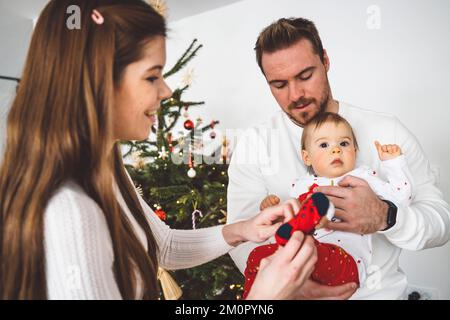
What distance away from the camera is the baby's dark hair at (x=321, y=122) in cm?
112

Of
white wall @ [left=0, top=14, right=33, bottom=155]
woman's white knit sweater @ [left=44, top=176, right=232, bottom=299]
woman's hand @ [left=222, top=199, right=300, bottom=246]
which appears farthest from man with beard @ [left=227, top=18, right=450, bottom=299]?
A: white wall @ [left=0, top=14, right=33, bottom=155]

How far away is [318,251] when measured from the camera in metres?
1.07

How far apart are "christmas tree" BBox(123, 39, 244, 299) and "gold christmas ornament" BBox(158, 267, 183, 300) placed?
12 centimetres

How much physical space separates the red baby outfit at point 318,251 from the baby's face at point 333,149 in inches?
2.6

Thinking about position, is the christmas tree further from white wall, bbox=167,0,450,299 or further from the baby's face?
the baby's face

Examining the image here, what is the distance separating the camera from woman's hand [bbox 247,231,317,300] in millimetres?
861

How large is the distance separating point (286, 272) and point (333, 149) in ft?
1.26

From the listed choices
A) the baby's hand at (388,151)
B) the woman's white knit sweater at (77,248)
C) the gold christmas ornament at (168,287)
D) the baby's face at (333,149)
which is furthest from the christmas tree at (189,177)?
the woman's white knit sweater at (77,248)

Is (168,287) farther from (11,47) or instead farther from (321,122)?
(11,47)

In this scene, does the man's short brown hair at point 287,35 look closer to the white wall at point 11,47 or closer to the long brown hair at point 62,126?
the long brown hair at point 62,126

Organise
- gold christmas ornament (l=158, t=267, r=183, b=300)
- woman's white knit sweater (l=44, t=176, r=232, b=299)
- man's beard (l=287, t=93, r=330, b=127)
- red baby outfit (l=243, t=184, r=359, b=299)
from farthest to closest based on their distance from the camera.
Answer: gold christmas ornament (l=158, t=267, r=183, b=300), man's beard (l=287, t=93, r=330, b=127), red baby outfit (l=243, t=184, r=359, b=299), woman's white knit sweater (l=44, t=176, r=232, b=299)

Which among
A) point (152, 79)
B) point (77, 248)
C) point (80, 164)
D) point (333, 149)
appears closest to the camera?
point (77, 248)

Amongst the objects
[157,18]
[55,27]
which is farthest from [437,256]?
[55,27]

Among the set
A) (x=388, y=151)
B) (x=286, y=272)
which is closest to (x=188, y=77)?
(x=388, y=151)
